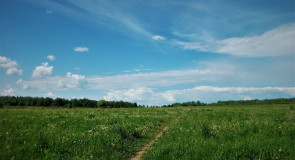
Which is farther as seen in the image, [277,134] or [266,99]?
[266,99]

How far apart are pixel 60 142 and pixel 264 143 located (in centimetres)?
1001

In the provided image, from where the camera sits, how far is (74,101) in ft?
390

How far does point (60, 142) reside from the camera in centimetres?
894

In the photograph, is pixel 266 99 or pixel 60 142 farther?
pixel 266 99

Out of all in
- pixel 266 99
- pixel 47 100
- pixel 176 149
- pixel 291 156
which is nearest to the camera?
pixel 291 156

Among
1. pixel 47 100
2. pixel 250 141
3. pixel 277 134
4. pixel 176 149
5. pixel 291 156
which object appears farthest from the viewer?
pixel 47 100

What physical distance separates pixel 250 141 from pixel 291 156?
1692 millimetres

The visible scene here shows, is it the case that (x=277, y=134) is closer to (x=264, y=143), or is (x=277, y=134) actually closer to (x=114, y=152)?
(x=264, y=143)

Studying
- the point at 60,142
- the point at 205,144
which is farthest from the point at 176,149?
the point at 60,142

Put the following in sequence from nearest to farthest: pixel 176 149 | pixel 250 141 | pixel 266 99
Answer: pixel 176 149
pixel 250 141
pixel 266 99

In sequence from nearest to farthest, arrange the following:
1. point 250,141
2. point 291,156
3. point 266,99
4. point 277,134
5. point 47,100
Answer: point 291,156
point 250,141
point 277,134
point 266,99
point 47,100

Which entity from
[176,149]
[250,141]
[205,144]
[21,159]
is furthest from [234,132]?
[21,159]

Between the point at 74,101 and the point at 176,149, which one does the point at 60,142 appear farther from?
the point at 74,101

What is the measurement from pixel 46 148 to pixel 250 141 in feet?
32.3
